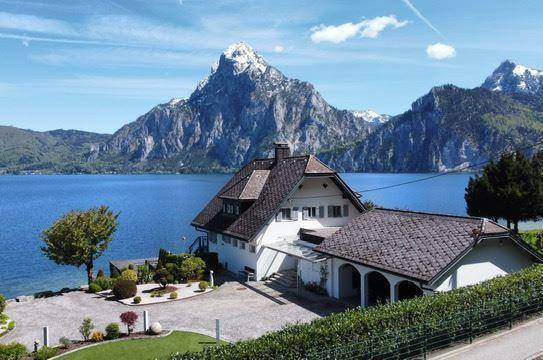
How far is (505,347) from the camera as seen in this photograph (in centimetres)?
1798

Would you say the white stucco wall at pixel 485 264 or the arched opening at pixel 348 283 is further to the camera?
the arched opening at pixel 348 283

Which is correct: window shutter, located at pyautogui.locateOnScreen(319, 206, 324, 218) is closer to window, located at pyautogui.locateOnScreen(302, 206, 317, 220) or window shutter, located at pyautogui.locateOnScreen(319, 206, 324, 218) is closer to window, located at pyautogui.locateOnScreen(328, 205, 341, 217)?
window, located at pyautogui.locateOnScreen(302, 206, 317, 220)

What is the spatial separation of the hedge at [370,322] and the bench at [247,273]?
20.4 meters

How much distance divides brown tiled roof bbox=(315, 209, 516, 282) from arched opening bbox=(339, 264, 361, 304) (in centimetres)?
213

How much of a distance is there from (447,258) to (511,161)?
36.1 m

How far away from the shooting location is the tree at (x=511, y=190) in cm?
5325

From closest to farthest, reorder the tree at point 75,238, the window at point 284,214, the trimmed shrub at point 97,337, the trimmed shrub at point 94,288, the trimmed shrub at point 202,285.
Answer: the trimmed shrub at point 97,337 → the trimmed shrub at point 202,285 → the trimmed shrub at point 94,288 → the tree at point 75,238 → the window at point 284,214

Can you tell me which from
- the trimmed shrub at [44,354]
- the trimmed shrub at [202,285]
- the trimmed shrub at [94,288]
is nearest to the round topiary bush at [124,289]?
the trimmed shrub at [94,288]

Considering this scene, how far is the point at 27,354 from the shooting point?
22.9m

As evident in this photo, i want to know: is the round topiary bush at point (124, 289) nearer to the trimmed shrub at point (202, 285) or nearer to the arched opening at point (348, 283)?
the trimmed shrub at point (202, 285)

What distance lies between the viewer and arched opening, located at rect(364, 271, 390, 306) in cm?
3023

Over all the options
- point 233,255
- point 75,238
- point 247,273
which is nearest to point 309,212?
point 247,273

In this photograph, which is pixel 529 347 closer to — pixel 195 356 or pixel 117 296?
pixel 195 356

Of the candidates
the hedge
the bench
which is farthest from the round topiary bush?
the hedge
